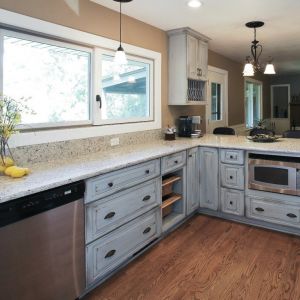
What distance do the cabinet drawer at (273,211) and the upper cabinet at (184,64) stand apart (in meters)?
1.52

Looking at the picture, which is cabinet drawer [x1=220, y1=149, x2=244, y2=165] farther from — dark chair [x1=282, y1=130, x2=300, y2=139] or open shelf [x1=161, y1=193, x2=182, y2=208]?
dark chair [x1=282, y1=130, x2=300, y2=139]

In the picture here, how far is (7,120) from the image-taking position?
201 cm

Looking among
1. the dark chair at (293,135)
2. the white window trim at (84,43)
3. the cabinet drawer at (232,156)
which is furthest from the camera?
the dark chair at (293,135)

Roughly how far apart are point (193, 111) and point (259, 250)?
8.16 ft

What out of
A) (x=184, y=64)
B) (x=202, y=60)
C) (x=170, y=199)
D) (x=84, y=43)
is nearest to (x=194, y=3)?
(x=184, y=64)

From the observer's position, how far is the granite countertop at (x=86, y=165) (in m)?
1.63

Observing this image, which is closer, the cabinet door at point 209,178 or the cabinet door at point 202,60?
the cabinet door at point 209,178

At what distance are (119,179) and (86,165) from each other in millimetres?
268

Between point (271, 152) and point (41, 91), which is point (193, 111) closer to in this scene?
point (271, 152)

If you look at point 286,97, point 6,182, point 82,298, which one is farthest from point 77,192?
point 286,97

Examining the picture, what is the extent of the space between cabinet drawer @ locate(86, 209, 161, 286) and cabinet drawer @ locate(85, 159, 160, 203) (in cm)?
33

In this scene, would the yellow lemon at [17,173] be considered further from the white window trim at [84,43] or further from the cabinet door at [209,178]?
the cabinet door at [209,178]

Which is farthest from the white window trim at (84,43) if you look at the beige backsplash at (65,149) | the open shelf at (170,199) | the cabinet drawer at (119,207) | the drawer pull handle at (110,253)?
the drawer pull handle at (110,253)

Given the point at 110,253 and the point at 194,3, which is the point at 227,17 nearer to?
the point at 194,3
